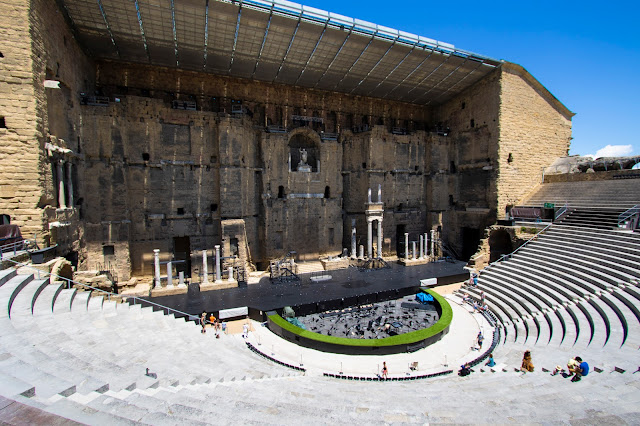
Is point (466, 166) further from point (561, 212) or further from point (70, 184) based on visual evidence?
point (70, 184)

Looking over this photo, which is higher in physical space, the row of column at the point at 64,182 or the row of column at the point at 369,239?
the row of column at the point at 64,182

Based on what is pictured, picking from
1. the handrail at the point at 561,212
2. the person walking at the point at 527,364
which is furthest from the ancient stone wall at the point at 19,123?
the handrail at the point at 561,212

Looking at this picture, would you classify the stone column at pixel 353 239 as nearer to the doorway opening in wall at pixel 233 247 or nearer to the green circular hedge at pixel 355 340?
the doorway opening in wall at pixel 233 247

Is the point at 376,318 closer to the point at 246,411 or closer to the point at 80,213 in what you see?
the point at 246,411

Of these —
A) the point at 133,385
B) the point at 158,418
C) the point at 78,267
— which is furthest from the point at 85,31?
the point at 158,418

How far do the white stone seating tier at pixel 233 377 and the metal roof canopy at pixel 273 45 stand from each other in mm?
16751

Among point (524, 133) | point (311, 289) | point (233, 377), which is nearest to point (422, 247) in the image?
point (311, 289)

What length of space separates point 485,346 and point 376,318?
521 centimetres

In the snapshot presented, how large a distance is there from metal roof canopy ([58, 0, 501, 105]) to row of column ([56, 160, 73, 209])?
30.0 feet

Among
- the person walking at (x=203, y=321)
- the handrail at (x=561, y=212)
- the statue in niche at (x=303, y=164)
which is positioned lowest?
the person walking at (x=203, y=321)

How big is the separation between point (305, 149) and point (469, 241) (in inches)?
691

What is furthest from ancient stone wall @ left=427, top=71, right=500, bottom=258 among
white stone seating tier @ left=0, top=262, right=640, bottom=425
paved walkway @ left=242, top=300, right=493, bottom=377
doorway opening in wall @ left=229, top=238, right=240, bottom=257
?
doorway opening in wall @ left=229, top=238, right=240, bottom=257

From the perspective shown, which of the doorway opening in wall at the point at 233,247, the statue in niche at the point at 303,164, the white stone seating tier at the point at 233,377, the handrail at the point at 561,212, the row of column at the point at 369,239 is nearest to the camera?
the white stone seating tier at the point at 233,377

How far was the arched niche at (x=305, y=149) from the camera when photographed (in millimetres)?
27823
